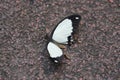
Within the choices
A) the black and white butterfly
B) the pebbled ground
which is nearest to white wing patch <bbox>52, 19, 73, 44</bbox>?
the black and white butterfly

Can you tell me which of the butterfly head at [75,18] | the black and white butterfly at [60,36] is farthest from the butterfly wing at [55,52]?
the butterfly head at [75,18]


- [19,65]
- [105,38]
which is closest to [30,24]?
[19,65]

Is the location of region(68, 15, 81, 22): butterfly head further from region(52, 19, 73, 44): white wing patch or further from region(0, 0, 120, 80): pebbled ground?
region(0, 0, 120, 80): pebbled ground

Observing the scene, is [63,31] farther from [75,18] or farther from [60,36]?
[75,18]

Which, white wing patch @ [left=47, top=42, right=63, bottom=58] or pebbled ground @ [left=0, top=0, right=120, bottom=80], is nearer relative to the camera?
white wing patch @ [left=47, top=42, right=63, bottom=58]

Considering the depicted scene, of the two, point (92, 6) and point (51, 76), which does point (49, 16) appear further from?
point (51, 76)

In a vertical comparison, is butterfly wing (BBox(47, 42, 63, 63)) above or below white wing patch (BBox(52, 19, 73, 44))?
below

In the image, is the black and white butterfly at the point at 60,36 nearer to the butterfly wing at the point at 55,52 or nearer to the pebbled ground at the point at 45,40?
the butterfly wing at the point at 55,52

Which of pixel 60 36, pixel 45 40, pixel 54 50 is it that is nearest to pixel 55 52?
pixel 54 50

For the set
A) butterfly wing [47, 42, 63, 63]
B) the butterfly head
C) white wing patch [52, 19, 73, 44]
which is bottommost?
butterfly wing [47, 42, 63, 63]
